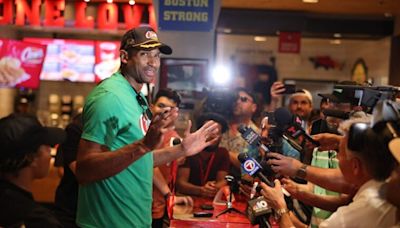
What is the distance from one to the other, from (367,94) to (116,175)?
117cm

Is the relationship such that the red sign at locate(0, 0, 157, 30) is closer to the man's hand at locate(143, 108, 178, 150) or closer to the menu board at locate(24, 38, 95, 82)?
the menu board at locate(24, 38, 95, 82)

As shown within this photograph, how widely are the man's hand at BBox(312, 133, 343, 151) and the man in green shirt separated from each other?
0.66m

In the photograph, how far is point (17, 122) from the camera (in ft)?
7.29

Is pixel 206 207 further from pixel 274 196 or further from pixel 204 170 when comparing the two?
pixel 274 196

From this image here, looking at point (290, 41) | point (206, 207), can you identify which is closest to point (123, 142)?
point (206, 207)

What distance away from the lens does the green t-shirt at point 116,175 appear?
251 cm

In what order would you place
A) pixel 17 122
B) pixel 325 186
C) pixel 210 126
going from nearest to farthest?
pixel 17 122 → pixel 325 186 → pixel 210 126

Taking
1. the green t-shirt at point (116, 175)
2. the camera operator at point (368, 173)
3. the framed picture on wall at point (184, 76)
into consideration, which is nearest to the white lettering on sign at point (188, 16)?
the framed picture on wall at point (184, 76)

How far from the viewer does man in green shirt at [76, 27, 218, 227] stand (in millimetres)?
2402

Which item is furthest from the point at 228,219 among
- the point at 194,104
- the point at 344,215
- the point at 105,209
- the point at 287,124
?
the point at 194,104

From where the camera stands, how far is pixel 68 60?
8.20 m

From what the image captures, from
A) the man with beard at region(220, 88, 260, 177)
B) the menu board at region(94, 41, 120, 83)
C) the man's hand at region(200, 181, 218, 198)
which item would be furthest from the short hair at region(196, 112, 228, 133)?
the menu board at region(94, 41, 120, 83)

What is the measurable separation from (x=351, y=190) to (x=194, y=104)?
15.7 feet

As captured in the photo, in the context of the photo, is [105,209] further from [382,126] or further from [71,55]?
[71,55]
